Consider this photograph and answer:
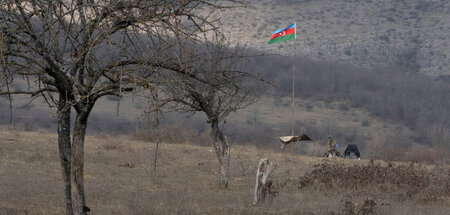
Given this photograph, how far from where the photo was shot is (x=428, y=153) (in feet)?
124

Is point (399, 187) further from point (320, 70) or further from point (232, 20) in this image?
point (232, 20)

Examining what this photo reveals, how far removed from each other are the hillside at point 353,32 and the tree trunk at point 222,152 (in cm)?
6016

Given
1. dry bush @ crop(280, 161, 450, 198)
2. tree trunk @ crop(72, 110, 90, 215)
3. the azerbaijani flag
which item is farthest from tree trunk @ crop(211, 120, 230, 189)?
the azerbaijani flag

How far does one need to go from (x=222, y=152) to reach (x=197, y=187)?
1.19 metres

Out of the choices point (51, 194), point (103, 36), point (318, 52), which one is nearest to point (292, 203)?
point (51, 194)

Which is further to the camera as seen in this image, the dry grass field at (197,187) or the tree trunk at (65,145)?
the dry grass field at (197,187)

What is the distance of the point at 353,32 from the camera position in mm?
90500

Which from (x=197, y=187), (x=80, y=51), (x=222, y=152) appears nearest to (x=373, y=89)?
(x=222, y=152)

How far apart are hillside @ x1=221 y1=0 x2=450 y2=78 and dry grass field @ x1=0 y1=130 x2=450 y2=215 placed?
183 ft

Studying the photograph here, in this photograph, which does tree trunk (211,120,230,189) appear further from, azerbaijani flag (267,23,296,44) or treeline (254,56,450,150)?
treeline (254,56,450,150)

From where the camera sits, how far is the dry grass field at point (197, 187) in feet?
43.2

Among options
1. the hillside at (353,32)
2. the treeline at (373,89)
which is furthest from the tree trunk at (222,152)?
the hillside at (353,32)

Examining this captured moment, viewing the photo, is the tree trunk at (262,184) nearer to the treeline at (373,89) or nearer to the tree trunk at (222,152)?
the tree trunk at (222,152)

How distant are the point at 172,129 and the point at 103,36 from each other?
94.4 ft
